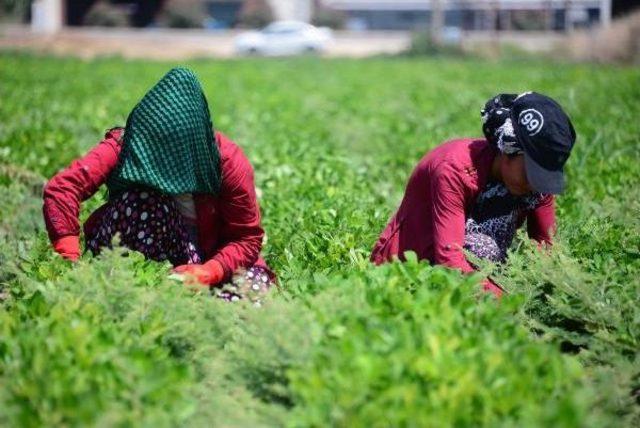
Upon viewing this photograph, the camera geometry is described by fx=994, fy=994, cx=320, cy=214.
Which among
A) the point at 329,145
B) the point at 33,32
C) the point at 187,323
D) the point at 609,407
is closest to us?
the point at 609,407

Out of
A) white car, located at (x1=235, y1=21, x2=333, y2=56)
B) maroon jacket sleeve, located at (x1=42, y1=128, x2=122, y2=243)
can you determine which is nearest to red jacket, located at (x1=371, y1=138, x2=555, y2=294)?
maroon jacket sleeve, located at (x1=42, y1=128, x2=122, y2=243)

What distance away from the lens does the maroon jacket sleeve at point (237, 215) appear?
4223mm

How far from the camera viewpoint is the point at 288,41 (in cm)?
4747

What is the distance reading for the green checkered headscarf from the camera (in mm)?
4062

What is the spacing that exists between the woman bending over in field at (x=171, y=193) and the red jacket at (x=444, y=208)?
625 mm

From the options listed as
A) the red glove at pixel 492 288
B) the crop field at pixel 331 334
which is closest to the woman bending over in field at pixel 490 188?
the red glove at pixel 492 288

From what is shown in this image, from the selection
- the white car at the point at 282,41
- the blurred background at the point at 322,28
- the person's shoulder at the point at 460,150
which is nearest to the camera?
the person's shoulder at the point at 460,150

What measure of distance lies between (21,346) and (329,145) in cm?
686

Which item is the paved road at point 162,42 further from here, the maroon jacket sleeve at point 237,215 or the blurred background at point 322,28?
the maroon jacket sleeve at point 237,215

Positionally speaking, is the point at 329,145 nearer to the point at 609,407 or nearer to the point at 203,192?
the point at 203,192

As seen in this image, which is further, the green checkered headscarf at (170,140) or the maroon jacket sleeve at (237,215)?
the maroon jacket sleeve at (237,215)

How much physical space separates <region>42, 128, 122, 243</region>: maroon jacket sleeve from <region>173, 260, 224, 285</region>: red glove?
0.49 meters

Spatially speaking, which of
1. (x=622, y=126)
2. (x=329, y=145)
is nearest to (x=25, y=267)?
(x=329, y=145)

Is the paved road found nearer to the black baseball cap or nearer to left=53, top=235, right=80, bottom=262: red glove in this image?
left=53, top=235, right=80, bottom=262: red glove
